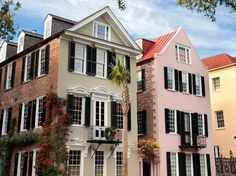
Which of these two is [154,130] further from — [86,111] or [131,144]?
[86,111]

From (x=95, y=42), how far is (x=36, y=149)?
8.54 meters

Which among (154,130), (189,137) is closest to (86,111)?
(154,130)

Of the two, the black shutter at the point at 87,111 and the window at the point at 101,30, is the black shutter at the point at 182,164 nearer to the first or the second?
the black shutter at the point at 87,111

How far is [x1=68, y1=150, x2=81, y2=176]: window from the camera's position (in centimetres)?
2314

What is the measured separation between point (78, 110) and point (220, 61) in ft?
71.4

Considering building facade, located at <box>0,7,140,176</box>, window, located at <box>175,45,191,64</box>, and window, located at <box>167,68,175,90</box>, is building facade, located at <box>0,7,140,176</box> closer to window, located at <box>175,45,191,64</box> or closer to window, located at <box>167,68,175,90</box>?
window, located at <box>167,68,175,90</box>

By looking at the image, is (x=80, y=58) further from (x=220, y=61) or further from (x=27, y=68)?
(x=220, y=61)

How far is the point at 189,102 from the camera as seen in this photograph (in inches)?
1262

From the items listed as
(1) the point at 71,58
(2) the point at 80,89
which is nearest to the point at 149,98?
(2) the point at 80,89

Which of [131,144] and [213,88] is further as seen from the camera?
[213,88]

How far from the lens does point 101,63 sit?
86.6 feet

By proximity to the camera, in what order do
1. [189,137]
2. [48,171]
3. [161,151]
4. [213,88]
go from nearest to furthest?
[48,171], [161,151], [189,137], [213,88]

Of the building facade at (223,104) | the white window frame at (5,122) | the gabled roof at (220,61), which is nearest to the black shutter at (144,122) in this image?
the white window frame at (5,122)

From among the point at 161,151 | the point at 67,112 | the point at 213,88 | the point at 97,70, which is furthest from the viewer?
the point at 213,88
